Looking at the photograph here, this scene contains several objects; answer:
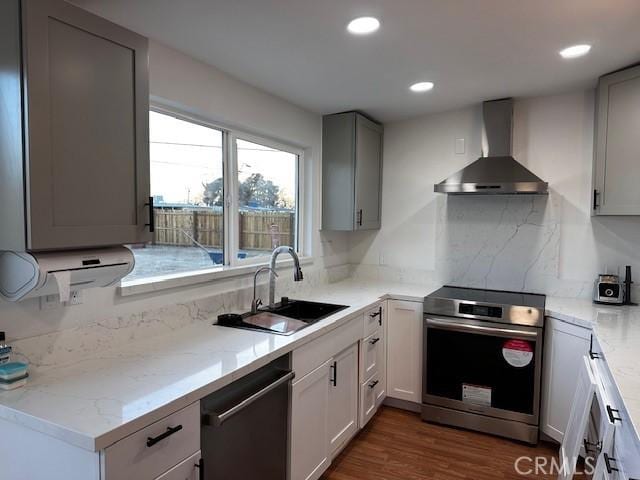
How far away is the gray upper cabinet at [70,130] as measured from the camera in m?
1.21

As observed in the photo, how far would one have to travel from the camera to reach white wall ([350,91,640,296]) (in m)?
3.01

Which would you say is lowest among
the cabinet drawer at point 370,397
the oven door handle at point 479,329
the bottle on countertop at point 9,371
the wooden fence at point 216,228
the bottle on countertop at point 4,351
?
the cabinet drawer at point 370,397

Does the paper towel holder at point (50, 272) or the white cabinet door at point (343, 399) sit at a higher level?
the paper towel holder at point (50, 272)

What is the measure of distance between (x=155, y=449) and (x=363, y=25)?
6.03ft

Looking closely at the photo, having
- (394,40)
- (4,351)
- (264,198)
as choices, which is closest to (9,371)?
(4,351)

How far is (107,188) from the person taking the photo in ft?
4.68

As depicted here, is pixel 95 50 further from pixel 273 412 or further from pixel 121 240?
pixel 273 412

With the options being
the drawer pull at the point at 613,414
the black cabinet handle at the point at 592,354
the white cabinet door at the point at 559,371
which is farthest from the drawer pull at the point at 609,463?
the white cabinet door at the point at 559,371

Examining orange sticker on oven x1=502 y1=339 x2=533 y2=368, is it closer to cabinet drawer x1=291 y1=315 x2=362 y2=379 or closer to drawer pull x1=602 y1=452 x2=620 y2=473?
cabinet drawer x1=291 y1=315 x2=362 y2=379

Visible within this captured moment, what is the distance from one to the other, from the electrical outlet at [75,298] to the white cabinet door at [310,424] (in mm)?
994

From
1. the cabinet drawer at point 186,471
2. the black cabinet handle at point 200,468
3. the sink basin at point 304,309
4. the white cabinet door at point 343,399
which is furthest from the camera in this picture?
the sink basin at point 304,309

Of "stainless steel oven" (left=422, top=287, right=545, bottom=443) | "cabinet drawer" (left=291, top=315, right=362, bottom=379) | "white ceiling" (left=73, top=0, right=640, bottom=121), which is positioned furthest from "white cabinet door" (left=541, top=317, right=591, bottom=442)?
"white ceiling" (left=73, top=0, right=640, bottom=121)

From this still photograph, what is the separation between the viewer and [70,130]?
131 cm

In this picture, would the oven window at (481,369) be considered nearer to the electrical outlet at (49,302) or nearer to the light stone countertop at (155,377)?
the light stone countertop at (155,377)
